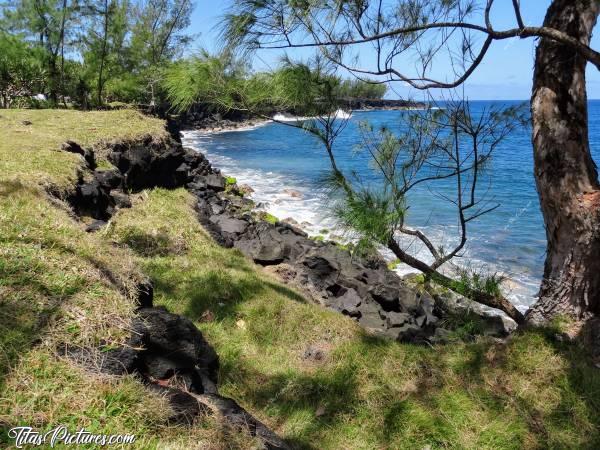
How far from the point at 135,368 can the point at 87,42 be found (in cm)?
2413

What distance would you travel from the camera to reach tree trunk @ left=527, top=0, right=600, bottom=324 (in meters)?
3.01

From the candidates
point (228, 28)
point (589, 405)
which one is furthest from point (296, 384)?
point (228, 28)

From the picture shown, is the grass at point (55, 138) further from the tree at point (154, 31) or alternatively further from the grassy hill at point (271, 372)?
the tree at point (154, 31)

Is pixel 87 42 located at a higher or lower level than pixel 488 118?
higher

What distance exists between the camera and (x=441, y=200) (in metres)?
15.2

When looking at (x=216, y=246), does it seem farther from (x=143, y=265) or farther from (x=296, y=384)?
(x=296, y=384)

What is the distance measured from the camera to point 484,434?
276cm

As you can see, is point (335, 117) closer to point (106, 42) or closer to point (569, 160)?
point (569, 160)

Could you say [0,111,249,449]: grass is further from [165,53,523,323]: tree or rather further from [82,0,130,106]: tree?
[82,0,130,106]: tree

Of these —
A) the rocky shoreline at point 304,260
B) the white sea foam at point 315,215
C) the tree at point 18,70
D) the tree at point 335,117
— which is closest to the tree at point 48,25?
the tree at point 18,70

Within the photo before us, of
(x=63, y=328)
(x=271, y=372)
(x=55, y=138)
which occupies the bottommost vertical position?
(x=271, y=372)

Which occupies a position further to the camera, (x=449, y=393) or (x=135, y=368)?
(x=449, y=393)

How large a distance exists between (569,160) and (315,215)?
11.0 metres

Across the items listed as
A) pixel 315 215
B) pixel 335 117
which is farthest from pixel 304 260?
pixel 315 215
